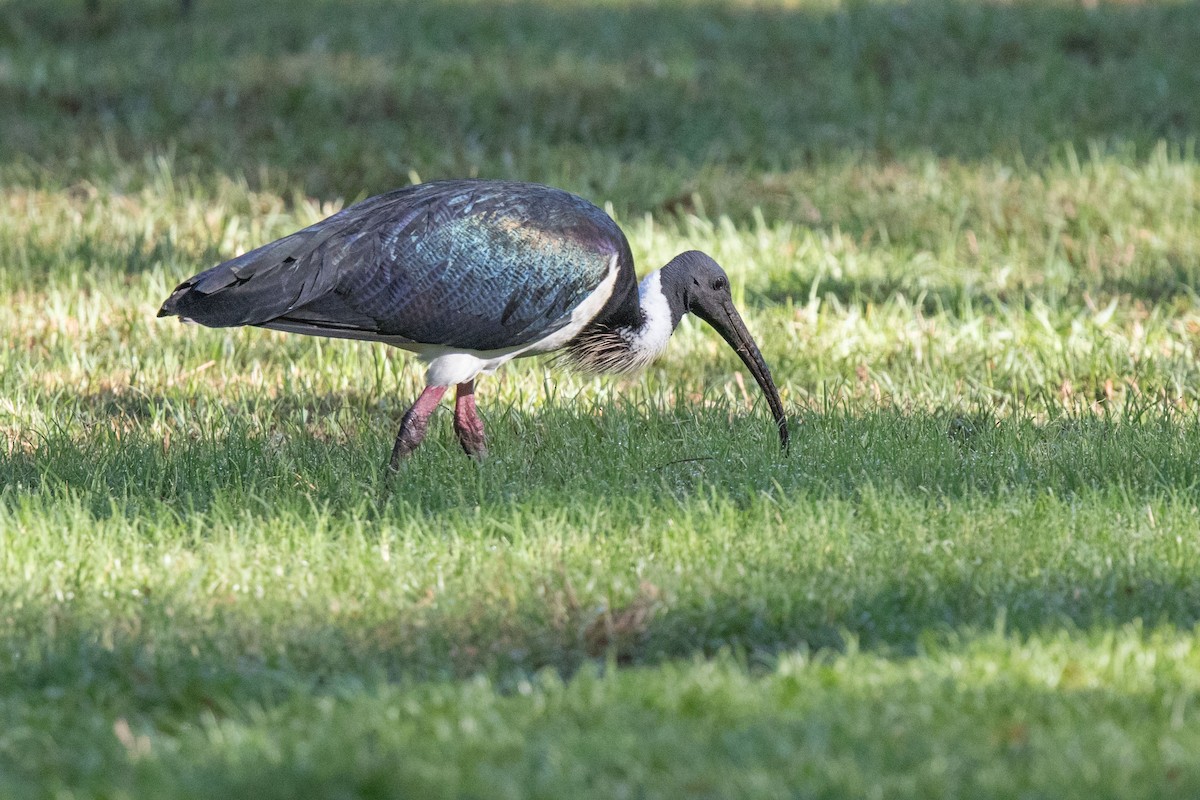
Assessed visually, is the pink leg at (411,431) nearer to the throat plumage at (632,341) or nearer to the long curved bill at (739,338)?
the throat plumage at (632,341)

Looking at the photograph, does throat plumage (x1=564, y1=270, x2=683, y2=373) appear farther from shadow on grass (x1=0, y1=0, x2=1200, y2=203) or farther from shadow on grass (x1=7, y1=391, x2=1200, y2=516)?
shadow on grass (x1=0, y1=0, x2=1200, y2=203)

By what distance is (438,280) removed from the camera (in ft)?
18.9

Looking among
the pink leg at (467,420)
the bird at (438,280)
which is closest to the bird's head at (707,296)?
the bird at (438,280)

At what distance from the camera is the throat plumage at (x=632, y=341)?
6.34 metres

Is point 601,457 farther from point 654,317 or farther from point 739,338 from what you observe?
point 739,338

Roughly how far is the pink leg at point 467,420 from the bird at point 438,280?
0.03 m

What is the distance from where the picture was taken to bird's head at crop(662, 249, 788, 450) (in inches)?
255

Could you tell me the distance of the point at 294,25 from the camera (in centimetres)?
1448

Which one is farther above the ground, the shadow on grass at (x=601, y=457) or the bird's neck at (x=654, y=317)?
the bird's neck at (x=654, y=317)

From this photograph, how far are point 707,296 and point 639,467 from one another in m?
1.05

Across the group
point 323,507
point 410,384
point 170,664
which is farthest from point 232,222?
point 170,664

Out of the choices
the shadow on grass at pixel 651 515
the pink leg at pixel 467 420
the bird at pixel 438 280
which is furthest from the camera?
the pink leg at pixel 467 420

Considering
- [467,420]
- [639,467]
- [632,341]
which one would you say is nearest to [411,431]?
[467,420]

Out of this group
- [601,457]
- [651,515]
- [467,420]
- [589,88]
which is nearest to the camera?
[651,515]
